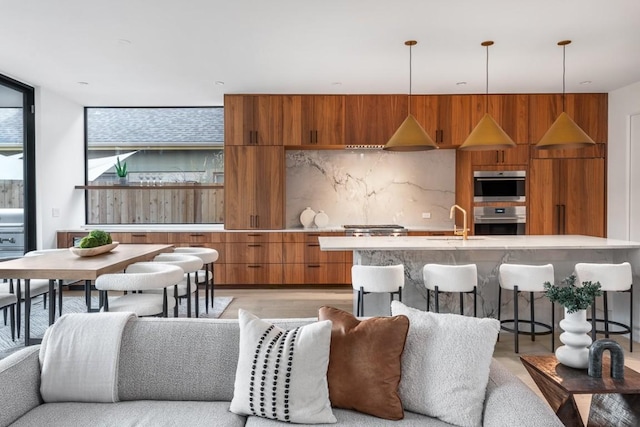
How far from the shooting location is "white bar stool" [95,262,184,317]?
2982 millimetres

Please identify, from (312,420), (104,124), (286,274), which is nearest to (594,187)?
(286,274)

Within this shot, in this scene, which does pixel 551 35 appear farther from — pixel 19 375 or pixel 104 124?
pixel 104 124

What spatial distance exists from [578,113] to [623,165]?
88 cm

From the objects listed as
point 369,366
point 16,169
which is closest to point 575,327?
point 369,366

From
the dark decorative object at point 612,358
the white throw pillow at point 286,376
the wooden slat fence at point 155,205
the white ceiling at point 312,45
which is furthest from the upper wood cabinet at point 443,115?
the white throw pillow at point 286,376

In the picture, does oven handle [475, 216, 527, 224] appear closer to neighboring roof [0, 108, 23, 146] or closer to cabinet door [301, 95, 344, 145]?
cabinet door [301, 95, 344, 145]

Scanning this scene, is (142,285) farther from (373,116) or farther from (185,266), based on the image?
(373,116)

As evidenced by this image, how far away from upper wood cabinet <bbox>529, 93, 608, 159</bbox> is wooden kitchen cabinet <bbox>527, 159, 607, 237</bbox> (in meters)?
0.17

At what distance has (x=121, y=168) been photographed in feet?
22.2

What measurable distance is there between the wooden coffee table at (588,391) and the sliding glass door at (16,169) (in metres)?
5.61

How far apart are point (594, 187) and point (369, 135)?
3.09 metres

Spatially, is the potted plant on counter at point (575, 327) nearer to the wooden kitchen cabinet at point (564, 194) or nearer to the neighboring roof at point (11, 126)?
the wooden kitchen cabinet at point (564, 194)

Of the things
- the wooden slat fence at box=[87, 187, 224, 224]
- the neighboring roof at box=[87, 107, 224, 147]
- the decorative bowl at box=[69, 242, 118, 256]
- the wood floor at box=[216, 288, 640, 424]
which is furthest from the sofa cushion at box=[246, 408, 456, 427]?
the neighboring roof at box=[87, 107, 224, 147]

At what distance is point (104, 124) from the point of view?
6.85 m
